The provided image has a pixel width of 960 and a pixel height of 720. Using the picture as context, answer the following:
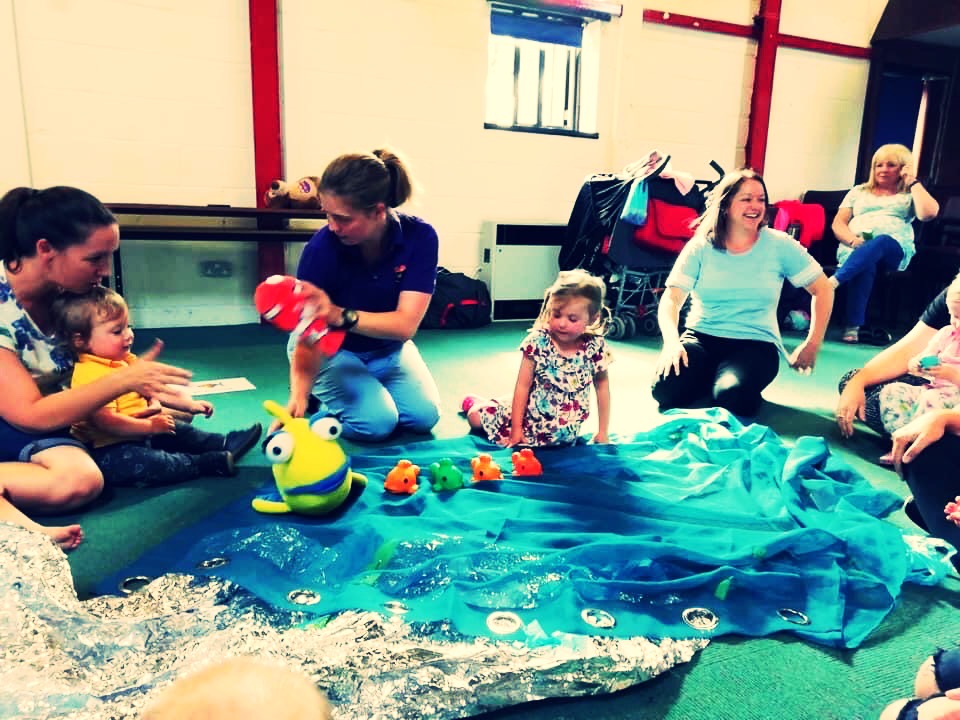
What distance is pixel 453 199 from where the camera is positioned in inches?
199

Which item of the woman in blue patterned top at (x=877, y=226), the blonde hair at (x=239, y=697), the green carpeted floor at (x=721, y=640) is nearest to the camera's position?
the blonde hair at (x=239, y=697)

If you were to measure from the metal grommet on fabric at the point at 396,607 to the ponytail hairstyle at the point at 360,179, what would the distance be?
111cm

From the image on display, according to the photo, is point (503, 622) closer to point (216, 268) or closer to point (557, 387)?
point (557, 387)

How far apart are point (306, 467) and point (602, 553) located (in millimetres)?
708

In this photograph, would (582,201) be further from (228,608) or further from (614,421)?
(228,608)

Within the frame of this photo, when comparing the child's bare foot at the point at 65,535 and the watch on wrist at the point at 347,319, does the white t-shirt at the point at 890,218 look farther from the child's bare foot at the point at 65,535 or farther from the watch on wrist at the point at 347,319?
the child's bare foot at the point at 65,535

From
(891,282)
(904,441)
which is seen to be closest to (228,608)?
(904,441)

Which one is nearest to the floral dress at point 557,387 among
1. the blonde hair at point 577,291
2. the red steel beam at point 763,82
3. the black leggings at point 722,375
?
the blonde hair at point 577,291

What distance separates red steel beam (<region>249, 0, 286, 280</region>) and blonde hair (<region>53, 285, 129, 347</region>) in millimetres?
2777

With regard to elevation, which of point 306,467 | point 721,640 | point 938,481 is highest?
point 938,481

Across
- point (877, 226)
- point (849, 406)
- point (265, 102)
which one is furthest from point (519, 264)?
point (849, 406)

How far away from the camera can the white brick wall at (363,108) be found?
13.1ft

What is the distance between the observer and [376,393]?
7.88ft

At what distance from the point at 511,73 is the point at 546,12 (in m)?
0.47
